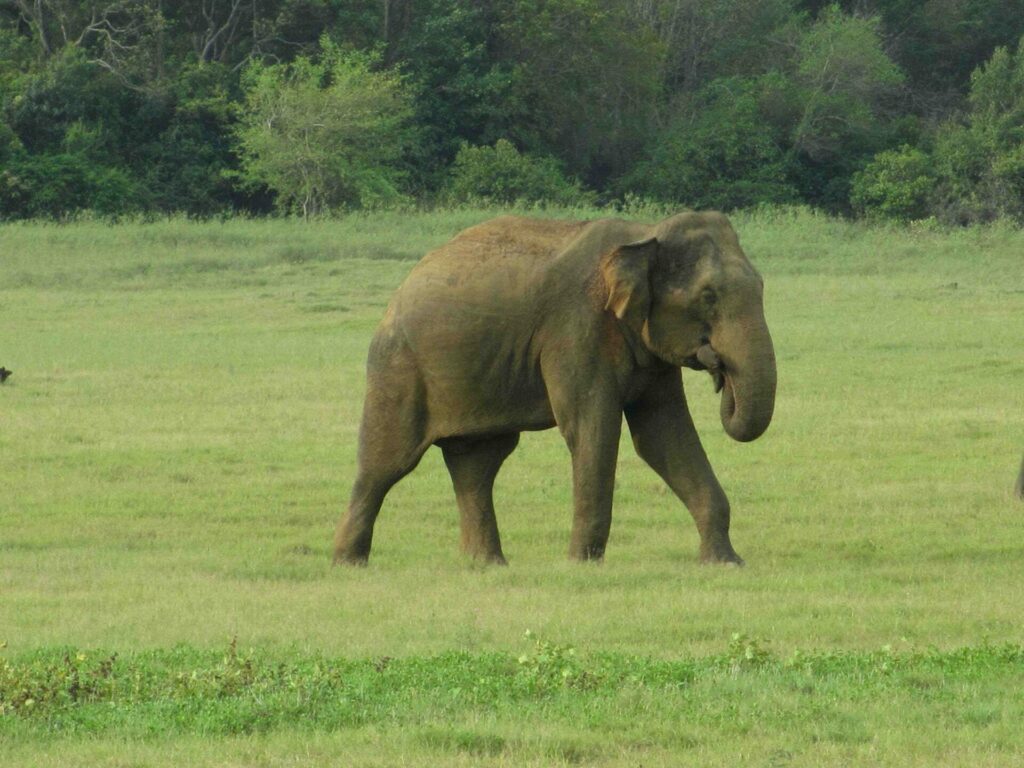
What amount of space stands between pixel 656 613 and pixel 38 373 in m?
13.4

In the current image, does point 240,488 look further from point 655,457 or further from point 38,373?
point 38,373

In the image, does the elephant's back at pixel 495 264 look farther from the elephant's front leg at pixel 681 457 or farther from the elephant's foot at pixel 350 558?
the elephant's foot at pixel 350 558

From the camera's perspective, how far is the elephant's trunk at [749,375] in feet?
34.8

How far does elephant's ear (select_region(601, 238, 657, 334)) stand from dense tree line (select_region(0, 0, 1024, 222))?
3481cm

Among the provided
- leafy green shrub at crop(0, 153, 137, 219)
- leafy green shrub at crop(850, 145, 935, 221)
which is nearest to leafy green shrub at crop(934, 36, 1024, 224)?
leafy green shrub at crop(850, 145, 935, 221)

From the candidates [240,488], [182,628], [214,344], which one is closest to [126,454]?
[240,488]

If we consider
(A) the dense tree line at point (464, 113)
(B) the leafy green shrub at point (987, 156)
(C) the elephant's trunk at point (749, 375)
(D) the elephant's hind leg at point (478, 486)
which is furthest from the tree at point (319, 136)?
(C) the elephant's trunk at point (749, 375)

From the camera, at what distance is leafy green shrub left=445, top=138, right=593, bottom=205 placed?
50438 mm

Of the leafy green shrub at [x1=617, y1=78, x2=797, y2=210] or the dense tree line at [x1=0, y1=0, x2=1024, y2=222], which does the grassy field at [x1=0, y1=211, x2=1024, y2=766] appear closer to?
the dense tree line at [x1=0, y1=0, x2=1024, y2=222]

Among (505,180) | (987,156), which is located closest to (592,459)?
(505,180)

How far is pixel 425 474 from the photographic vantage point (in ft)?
50.7

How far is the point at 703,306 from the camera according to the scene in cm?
1088

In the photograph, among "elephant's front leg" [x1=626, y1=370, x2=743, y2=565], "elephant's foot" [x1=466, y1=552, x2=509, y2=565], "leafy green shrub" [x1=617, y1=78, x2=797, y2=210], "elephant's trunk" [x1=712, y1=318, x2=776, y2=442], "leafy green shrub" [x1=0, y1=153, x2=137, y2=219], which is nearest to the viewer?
"elephant's trunk" [x1=712, y1=318, x2=776, y2=442]

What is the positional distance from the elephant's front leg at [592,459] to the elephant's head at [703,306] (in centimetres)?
46
